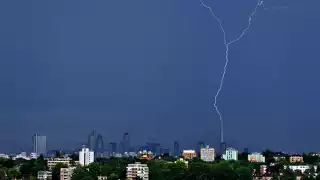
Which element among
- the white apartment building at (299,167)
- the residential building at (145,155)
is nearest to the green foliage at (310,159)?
the white apartment building at (299,167)

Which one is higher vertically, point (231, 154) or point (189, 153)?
point (189, 153)

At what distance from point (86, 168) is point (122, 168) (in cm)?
99

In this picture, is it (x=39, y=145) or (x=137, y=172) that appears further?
(x=39, y=145)

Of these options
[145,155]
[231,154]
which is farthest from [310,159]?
[145,155]

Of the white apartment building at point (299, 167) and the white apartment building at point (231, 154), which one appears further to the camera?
the white apartment building at point (231, 154)

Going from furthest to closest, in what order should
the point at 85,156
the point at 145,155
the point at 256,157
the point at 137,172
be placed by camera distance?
the point at 145,155, the point at 256,157, the point at 85,156, the point at 137,172

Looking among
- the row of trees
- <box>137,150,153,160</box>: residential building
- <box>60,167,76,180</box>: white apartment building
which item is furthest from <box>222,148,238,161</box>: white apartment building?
<box>60,167,76,180</box>: white apartment building

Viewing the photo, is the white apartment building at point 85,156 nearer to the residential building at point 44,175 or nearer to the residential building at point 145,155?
the residential building at point 145,155

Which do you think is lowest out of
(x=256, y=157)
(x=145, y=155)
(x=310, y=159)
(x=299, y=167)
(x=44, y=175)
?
(x=44, y=175)

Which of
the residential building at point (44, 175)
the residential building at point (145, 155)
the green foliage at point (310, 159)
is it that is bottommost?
the residential building at point (44, 175)

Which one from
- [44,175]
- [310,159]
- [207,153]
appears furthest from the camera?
[207,153]

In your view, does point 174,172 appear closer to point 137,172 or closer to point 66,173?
point 137,172

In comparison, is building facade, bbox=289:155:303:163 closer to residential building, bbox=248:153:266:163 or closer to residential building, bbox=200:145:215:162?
residential building, bbox=248:153:266:163

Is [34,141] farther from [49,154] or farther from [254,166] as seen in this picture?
[254,166]
